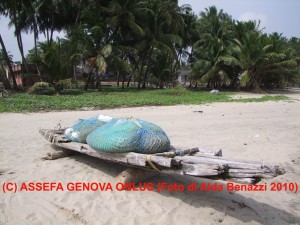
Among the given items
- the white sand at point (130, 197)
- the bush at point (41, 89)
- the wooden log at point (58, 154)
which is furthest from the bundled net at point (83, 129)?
the bush at point (41, 89)

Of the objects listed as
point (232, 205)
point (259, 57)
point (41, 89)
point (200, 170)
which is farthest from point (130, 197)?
point (259, 57)

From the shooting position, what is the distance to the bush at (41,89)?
16.4m

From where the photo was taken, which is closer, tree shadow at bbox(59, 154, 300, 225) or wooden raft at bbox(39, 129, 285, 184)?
wooden raft at bbox(39, 129, 285, 184)

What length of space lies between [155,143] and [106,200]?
1000 mm

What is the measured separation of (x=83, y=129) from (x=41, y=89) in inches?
539

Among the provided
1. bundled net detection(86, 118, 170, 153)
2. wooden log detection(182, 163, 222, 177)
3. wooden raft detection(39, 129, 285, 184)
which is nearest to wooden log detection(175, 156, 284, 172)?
wooden raft detection(39, 129, 285, 184)

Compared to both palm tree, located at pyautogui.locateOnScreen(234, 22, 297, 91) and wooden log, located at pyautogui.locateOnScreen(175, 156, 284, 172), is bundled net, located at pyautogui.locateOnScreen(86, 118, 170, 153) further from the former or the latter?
palm tree, located at pyautogui.locateOnScreen(234, 22, 297, 91)

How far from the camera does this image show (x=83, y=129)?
16.5 feet

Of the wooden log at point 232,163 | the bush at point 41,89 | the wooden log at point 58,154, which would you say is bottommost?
the wooden log at point 58,154

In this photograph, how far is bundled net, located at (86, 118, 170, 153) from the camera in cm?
402

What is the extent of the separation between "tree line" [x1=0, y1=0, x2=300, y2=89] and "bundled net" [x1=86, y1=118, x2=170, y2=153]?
1374 centimetres

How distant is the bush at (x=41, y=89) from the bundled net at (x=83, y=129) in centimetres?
1202

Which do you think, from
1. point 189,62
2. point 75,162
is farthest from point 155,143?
point 189,62

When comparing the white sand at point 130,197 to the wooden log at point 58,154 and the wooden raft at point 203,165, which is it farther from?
the wooden raft at point 203,165
